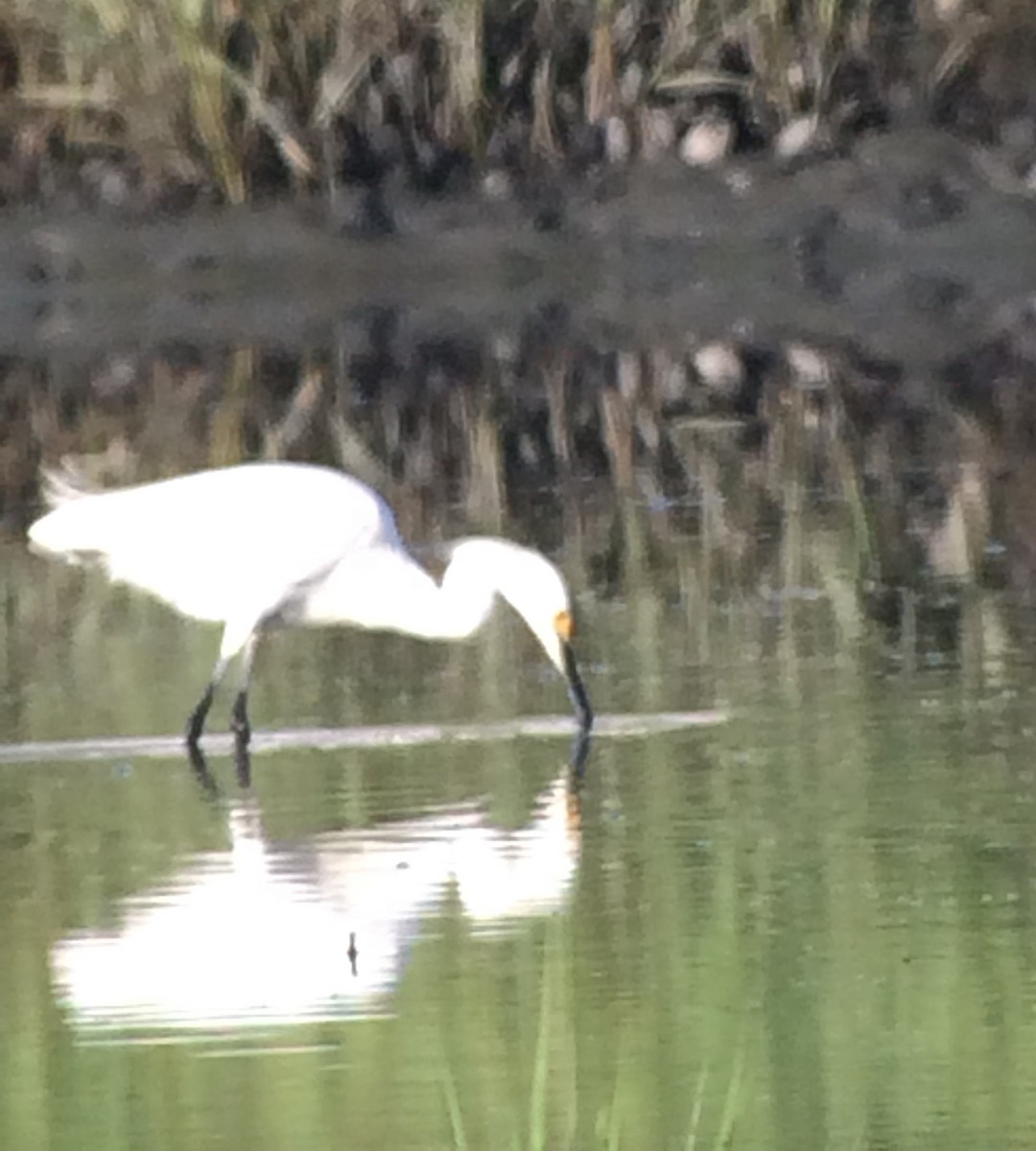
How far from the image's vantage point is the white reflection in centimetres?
598

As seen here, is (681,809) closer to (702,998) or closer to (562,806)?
(562,806)

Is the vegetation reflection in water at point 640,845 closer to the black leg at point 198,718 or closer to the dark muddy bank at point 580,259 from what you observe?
the black leg at point 198,718

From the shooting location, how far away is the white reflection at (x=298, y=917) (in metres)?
5.98

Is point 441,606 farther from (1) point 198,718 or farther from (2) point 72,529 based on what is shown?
(2) point 72,529

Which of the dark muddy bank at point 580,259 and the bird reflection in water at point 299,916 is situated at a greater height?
the dark muddy bank at point 580,259

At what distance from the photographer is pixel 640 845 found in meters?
7.09

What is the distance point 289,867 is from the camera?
7.10m

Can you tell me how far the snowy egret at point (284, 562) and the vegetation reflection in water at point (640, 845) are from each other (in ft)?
0.79

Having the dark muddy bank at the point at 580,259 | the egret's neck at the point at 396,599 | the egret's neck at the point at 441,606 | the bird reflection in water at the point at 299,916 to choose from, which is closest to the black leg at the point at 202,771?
the bird reflection in water at the point at 299,916

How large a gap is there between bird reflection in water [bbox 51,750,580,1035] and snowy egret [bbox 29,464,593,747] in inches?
41.8

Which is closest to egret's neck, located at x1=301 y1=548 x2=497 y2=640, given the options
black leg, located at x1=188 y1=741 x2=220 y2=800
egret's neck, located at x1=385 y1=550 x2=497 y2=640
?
egret's neck, located at x1=385 y1=550 x2=497 y2=640

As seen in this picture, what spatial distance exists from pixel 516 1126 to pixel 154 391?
1347 cm

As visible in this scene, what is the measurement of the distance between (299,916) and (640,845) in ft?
2.48

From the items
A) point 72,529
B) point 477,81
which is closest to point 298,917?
point 72,529
